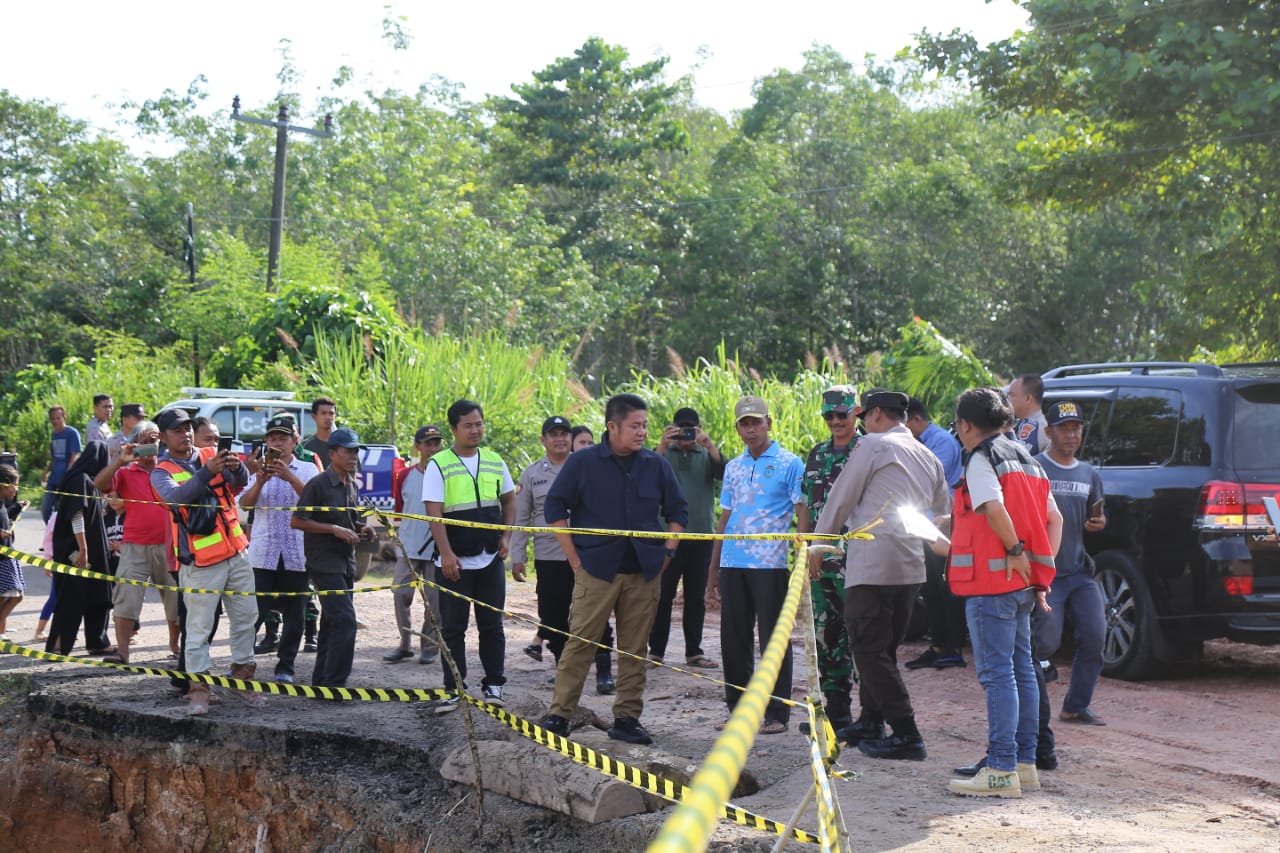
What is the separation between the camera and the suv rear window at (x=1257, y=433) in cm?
747

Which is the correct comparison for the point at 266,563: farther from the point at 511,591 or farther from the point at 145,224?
the point at 145,224

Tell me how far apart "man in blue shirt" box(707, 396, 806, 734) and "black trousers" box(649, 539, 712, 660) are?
1.59 meters

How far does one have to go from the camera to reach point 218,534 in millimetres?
7176

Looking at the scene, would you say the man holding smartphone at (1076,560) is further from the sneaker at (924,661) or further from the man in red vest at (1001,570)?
the sneaker at (924,661)

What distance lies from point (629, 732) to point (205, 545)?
8.43ft

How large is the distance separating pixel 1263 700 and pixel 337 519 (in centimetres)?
533

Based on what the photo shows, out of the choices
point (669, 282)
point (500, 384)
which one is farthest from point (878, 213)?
point (500, 384)

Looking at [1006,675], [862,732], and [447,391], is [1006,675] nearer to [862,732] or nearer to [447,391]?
[862,732]

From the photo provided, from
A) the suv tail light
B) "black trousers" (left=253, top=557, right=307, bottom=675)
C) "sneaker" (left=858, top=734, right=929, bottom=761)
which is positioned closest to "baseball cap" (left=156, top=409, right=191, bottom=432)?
"black trousers" (left=253, top=557, right=307, bottom=675)

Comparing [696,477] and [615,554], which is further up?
[696,477]

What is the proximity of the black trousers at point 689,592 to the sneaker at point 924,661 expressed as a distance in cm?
140

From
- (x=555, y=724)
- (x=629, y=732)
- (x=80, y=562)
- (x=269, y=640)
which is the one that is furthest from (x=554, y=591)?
(x=80, y=562)

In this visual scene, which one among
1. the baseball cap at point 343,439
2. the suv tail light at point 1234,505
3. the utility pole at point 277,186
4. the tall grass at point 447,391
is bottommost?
the suv tail light at point 1234,505

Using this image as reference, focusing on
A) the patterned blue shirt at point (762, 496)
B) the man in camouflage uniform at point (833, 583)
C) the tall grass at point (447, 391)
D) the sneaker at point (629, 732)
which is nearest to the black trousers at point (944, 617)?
the man in camouflage uniform at point (833, 583)
